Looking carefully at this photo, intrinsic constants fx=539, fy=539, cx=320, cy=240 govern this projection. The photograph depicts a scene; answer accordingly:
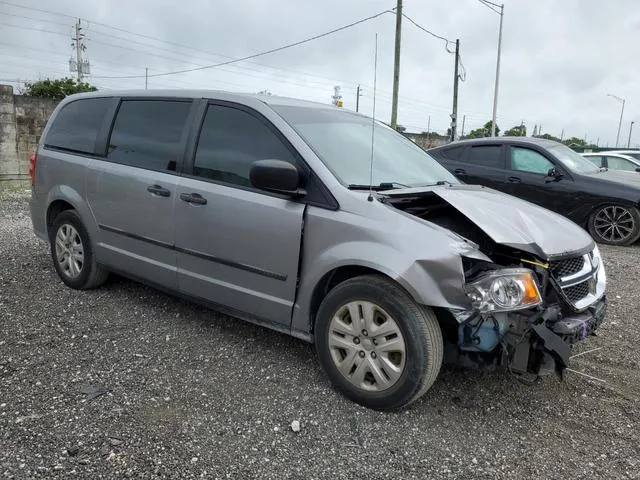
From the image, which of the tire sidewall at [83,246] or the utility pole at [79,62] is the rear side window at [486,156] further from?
the utility pole at [79,62]

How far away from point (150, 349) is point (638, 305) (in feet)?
14.4

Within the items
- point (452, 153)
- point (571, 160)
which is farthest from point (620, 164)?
point (452, 153)

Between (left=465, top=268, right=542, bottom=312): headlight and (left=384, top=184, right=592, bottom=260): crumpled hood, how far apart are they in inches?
6.9

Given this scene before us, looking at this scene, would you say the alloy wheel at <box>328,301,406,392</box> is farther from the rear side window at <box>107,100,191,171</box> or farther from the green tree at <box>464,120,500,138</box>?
the green tree at <box>464,120,500,138</box>

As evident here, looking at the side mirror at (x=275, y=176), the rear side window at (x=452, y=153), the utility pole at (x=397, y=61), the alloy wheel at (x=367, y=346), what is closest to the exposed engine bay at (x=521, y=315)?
the alloy wheel at (x=367, y=346)

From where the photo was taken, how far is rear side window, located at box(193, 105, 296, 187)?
3.50 meters

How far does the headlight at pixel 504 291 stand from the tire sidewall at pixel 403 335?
1.03ft

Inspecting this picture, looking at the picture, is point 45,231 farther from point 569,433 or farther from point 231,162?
point 569,433

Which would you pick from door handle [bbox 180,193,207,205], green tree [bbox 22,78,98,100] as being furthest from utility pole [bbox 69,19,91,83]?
door handle [bbox 180,193,207,205]

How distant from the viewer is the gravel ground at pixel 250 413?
2.55m

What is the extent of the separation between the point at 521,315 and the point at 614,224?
20.3 ft

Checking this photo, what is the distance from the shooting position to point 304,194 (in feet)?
10.6

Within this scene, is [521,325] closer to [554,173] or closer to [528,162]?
[554,173]

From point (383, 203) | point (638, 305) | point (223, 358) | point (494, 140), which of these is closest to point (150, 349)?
point (223, 358)
